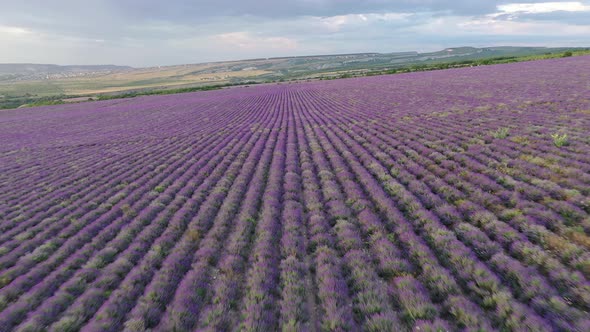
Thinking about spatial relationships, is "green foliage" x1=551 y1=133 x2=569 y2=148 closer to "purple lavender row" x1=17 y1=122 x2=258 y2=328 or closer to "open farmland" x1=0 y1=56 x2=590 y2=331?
"open farmland" x1=0 y1=56 x2=590 y2=331

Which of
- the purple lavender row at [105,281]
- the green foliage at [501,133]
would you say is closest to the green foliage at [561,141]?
the green foliage at [501,133]

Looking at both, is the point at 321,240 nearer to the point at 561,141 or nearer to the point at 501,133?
the point at 561,141

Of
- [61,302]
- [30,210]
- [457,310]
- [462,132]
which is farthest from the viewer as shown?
[462,132]

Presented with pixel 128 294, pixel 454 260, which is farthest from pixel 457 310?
pixel 128 294

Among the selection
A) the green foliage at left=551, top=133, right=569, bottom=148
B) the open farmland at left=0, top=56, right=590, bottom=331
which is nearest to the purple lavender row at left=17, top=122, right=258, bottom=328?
the open farmland at left=0, top=56, right=590, bottom=331

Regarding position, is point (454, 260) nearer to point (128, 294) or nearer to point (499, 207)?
point (499, 207)

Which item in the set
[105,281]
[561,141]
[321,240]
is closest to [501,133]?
[561,141]

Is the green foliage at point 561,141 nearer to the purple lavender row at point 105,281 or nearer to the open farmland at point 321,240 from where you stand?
the open farmland at point 321,240

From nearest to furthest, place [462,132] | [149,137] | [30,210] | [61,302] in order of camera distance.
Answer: [61,302] < [30,210] < [462,132] < [149,137]
